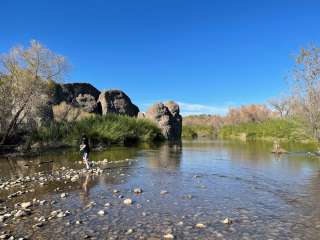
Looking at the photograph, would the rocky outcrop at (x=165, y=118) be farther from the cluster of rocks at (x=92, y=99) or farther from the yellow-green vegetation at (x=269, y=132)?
the yellow-green vegetation at (x=269, y=132)

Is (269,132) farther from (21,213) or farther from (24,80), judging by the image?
(21,213)

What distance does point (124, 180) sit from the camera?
16.1 metres

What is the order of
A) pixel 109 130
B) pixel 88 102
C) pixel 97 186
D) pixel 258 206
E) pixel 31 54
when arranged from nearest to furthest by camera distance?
pixel 258 206 → pixel 97 186 → pixel 31 54 → pixel 109 130 → pixel 88 102

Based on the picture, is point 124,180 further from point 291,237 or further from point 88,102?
point 88,102

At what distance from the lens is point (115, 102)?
5759 centimetres

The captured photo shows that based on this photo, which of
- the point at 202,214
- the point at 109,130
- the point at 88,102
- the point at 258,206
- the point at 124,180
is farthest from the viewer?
the point at 88,102

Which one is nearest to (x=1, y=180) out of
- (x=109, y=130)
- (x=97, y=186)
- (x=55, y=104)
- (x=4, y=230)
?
(x=97, y=186)

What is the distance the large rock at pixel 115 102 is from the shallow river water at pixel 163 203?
3626cm

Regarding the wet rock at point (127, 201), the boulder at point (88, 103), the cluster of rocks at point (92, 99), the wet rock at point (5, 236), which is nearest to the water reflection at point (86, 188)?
the wet rock at point (127, 201)

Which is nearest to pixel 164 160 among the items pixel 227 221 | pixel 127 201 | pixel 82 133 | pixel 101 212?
pixel 127 201

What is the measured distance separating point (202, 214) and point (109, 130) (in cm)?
3021

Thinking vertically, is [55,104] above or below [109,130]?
above

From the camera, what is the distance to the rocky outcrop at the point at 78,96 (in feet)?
162

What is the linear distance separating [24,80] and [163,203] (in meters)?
21.6
